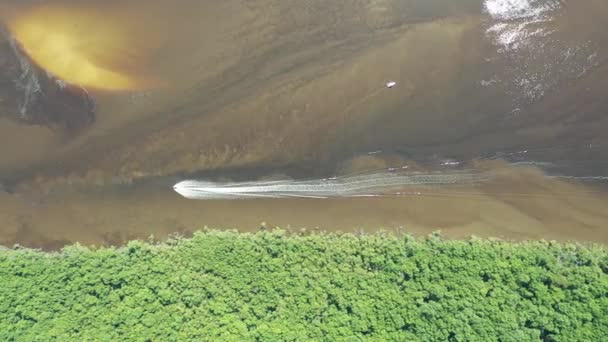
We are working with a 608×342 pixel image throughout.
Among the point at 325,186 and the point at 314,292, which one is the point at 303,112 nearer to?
the point at 325,186

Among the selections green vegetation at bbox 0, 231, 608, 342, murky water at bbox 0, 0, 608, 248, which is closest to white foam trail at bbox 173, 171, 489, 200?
murky water at bbox 0, 0, 608, 248

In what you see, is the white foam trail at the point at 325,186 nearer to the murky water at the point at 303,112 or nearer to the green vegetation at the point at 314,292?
the murky water at the point at 303,112

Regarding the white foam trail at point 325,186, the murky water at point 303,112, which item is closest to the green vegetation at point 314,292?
the murky water at point 303,112

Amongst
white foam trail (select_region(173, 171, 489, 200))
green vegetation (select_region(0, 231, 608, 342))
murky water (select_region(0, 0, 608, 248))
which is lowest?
green vegetation (select_region(0, 231, 608, 342))

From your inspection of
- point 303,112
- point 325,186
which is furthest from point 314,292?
point 303,112

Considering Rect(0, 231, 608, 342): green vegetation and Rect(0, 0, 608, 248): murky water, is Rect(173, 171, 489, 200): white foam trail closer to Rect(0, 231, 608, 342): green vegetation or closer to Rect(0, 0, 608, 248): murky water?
Rect(0, 0, 608, 248): murky water

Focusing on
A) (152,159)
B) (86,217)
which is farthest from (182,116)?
(86,217)
